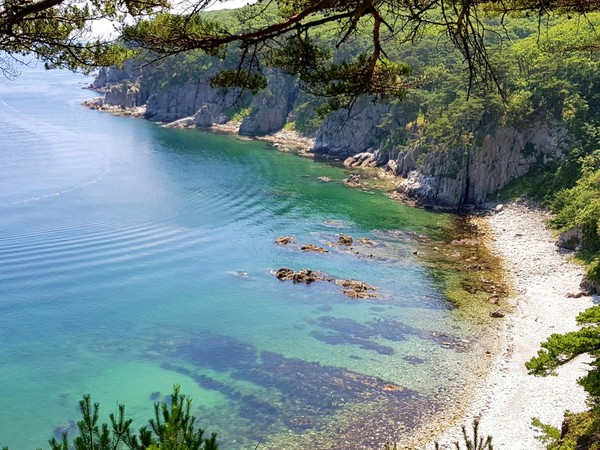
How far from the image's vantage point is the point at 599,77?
5053cm

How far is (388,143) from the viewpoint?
Answer: 6738 centimetres

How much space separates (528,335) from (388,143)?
41030 mm

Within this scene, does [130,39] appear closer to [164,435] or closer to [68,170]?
[164,435]

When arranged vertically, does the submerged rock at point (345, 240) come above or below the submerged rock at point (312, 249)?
above

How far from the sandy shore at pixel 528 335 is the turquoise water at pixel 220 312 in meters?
1.97

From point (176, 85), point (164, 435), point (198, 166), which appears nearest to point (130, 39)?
point (164, 435)

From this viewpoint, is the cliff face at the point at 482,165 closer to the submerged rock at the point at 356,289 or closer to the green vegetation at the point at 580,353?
the submerged rock at the point at 356,289

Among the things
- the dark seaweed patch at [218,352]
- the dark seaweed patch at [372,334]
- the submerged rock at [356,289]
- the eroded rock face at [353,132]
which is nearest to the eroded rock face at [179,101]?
the eroded rock face at [353,132]

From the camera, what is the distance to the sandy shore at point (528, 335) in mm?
22219

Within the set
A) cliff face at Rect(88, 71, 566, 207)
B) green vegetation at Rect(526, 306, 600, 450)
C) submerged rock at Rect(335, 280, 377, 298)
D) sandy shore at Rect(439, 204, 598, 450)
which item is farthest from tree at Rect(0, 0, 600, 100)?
submerged rock at Rect(335, 280, 377, 298)

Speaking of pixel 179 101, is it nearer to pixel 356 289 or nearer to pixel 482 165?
pixel 482 165

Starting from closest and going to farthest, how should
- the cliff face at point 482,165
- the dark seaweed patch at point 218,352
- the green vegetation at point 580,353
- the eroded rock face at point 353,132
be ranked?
the green vegetation at point 580,353
the dark seaweed patch at point 218,352
the cliff face at point 482,165
the eroded rock face at point 353,132

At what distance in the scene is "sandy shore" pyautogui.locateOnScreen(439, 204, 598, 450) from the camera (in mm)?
22219

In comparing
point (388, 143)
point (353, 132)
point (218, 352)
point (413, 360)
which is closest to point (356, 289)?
point (413, 360)
